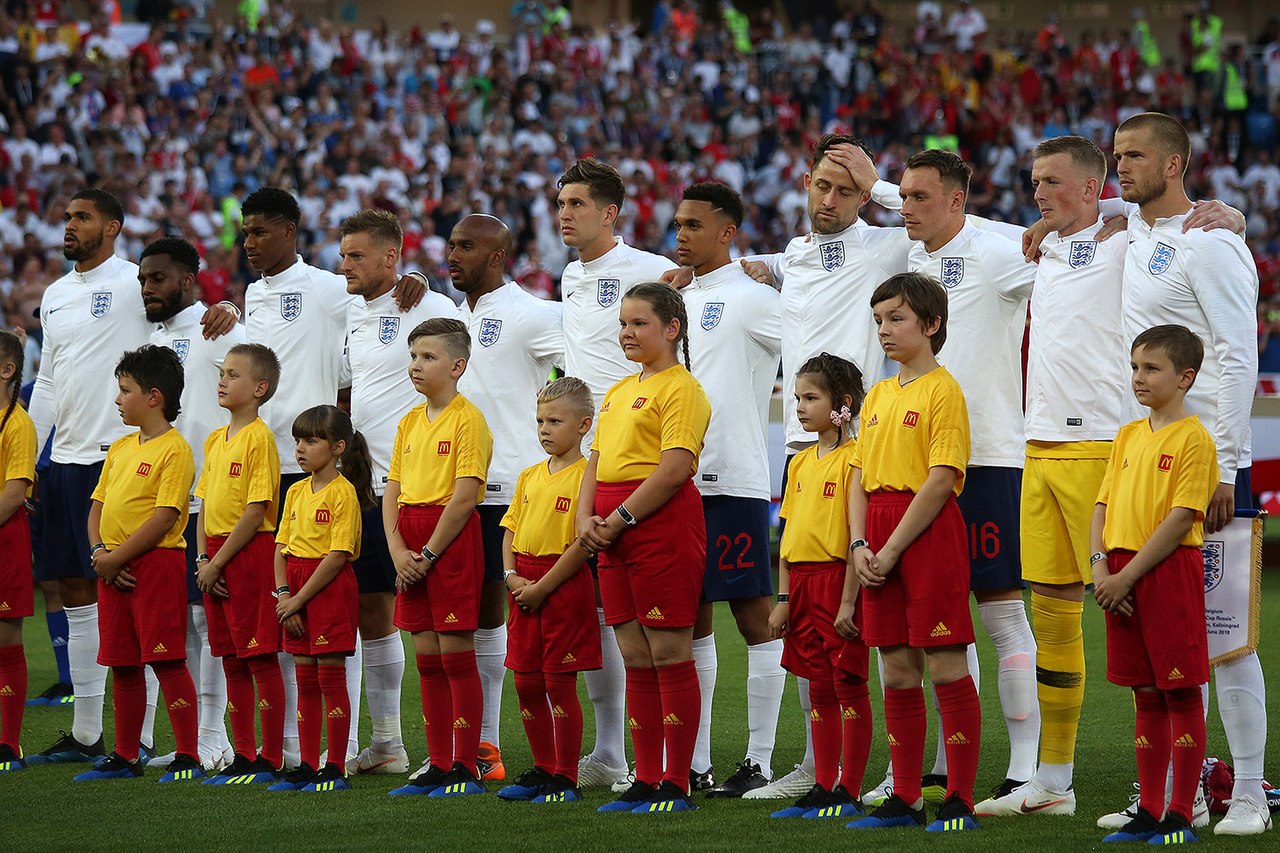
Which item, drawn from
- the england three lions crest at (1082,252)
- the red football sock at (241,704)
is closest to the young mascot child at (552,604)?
the red football sock at (241,704)

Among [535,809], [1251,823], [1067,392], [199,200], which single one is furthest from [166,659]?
[199,200]

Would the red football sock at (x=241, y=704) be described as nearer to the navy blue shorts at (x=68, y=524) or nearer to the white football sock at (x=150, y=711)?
the white football sock at (x=150, y=711)

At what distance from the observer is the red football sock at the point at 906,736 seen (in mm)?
5383

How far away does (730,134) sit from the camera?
984 inches

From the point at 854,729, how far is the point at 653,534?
96cm

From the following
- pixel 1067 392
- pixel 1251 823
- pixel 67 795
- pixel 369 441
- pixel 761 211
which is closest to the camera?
pixel 1251 823

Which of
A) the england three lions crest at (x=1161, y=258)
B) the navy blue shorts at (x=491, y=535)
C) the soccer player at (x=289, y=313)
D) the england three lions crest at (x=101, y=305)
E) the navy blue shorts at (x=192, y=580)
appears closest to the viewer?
the england three lions crest at (x=1161, y=258)

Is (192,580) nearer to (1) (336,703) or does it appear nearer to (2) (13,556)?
(2) (13,556)

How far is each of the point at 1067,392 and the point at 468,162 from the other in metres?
16.0

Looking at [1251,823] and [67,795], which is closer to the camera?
[1251,823]

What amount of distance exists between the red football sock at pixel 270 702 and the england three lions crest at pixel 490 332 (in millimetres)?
1543

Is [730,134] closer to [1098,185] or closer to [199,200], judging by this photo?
[199,200]

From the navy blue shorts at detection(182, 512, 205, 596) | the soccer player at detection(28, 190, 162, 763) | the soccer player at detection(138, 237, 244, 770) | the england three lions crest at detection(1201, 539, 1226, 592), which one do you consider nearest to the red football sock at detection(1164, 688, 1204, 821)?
the england three lions crest at detection(1201, 539, 1226, 592)

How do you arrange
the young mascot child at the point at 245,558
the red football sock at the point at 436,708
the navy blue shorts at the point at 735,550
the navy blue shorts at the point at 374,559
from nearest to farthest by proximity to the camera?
A: the navy blue shorts at the point at 735,550, the red football sock at the point at 436,708, the young mascot child at the point at 245,558, the navy blue shorts at the point at 374,559
